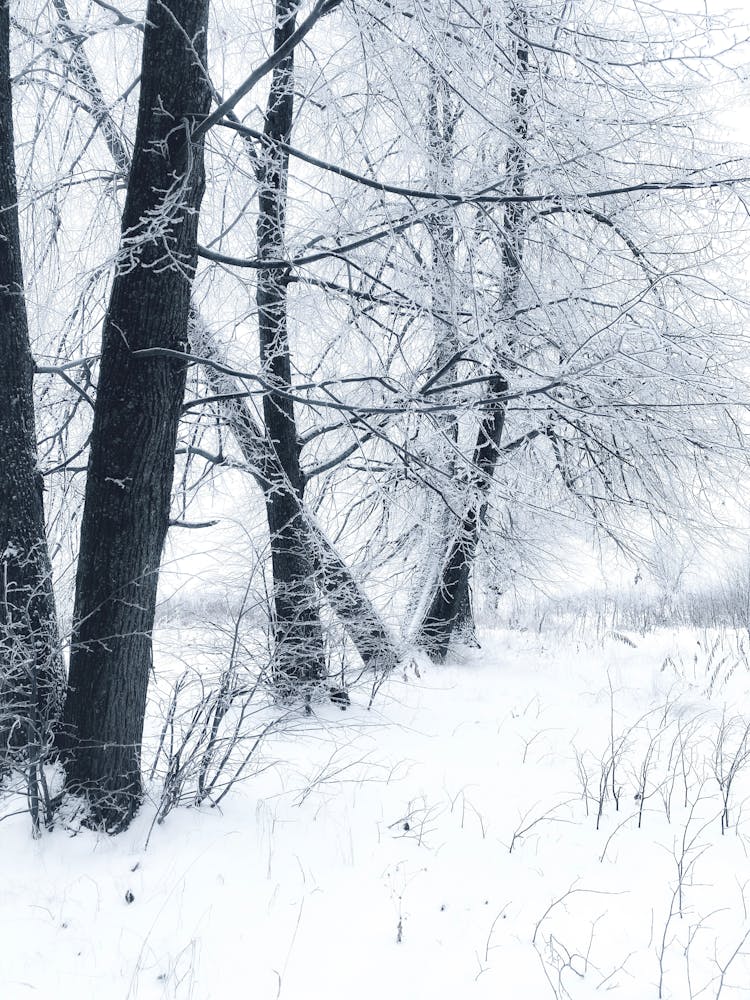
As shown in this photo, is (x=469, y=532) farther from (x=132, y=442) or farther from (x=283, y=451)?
(x=132, y=442)

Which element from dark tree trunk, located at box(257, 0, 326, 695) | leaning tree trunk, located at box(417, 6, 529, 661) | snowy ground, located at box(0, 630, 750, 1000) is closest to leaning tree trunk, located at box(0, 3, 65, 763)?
snowy ground, located at box(0, 630, 750, 1000)

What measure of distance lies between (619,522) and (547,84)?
4.13 metres

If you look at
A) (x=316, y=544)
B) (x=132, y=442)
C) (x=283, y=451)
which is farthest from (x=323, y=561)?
(x=132, y=442)

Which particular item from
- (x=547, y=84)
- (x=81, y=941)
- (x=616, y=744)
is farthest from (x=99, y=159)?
(x=616, y=744)

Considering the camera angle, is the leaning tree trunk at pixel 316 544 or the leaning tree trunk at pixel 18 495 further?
the leaning tree trunk at pixel 316 544

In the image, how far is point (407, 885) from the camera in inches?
121

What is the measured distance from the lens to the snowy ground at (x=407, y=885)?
2531 mm

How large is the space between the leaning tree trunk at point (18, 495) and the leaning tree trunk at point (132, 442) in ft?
0.56

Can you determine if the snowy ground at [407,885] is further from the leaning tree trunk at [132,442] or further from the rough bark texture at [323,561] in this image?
the rough bark texture at [323,561]

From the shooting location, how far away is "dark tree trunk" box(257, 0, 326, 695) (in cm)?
500

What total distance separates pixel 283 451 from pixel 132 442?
7.02 feet

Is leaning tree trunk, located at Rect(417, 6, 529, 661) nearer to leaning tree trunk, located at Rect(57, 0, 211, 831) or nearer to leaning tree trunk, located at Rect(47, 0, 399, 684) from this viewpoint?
leaning tree trunk, located at Rect(47, 0, 399, 684)

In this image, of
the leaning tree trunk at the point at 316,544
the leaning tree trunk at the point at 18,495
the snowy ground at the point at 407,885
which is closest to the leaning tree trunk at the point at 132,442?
the leaning tree trunk at the point at 18,495

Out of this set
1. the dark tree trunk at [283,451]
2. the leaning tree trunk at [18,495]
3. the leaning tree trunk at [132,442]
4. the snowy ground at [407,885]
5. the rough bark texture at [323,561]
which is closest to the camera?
the snowy ground at [407,885]
